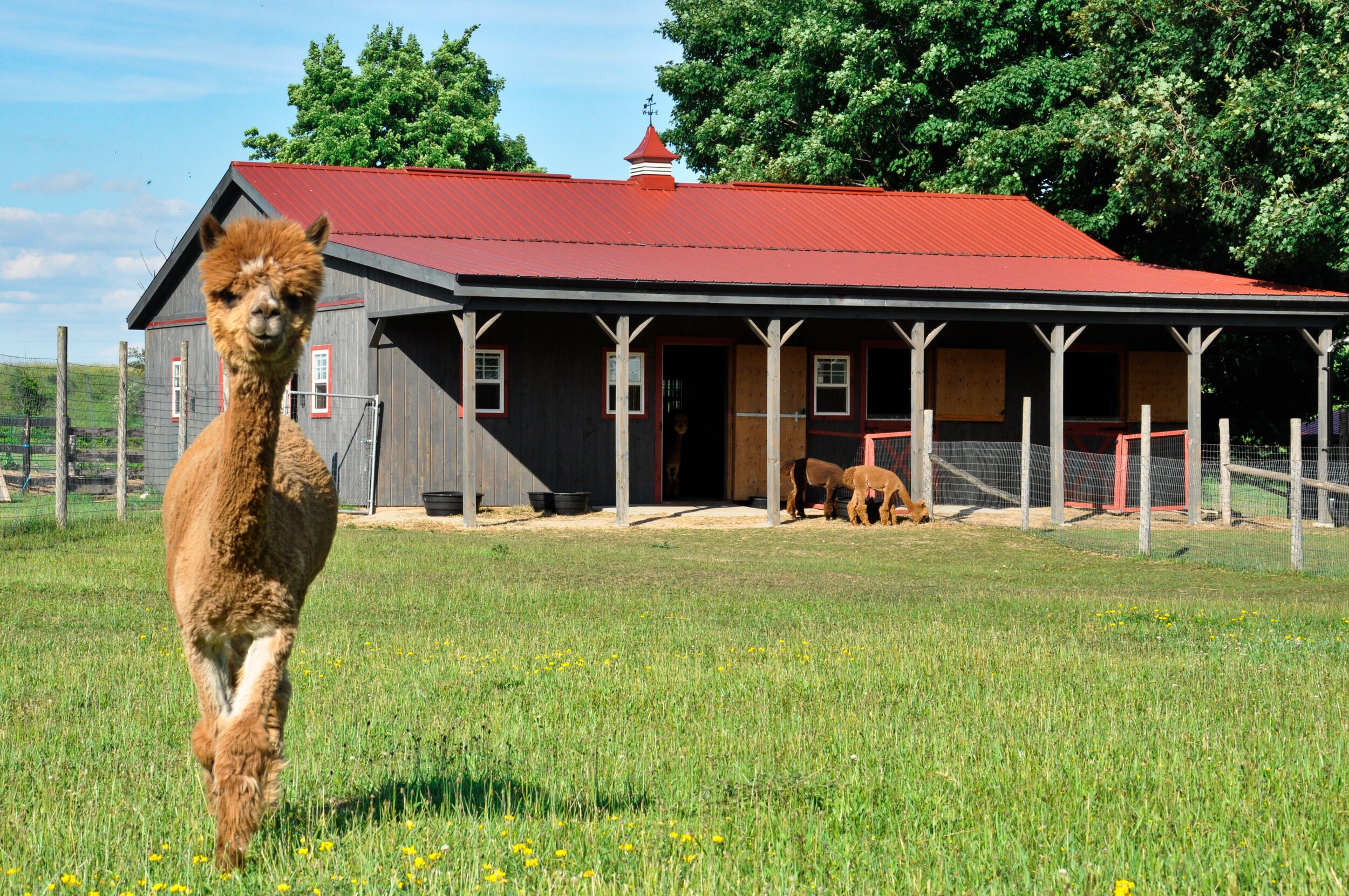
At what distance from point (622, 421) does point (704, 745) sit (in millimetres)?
13934

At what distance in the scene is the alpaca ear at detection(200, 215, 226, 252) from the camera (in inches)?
176

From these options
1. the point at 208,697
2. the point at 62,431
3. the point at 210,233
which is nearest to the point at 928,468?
the point at 62,431

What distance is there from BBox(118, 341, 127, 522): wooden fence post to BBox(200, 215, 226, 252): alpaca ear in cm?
1338

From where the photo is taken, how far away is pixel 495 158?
46688 mm

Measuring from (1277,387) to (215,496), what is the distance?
29.6m

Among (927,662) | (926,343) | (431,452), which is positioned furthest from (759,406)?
(927,662)

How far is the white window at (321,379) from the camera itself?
2348 cm

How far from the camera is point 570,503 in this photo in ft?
71.2

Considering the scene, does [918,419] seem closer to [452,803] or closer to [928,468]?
[928,468]

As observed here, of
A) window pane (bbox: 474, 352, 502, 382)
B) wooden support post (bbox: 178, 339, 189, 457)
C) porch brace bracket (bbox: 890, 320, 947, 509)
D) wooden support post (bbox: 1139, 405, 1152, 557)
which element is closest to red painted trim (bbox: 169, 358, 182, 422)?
window pane (bbox: 474, 352, 502, 382)

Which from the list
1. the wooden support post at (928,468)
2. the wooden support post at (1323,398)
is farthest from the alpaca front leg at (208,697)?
the wooden support post at (1323,398)

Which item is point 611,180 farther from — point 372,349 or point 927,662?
point 927,662

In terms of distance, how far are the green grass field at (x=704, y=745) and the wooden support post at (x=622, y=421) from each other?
757 cm

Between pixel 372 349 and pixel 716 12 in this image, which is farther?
pixel 716 12
